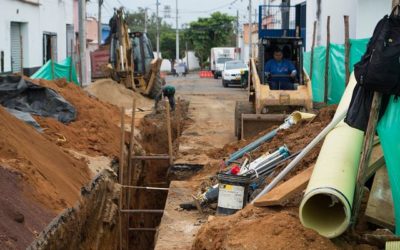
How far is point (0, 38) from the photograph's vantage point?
21000mm

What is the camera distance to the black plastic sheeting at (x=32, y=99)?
43.3 feet

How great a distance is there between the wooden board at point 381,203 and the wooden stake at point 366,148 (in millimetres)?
228

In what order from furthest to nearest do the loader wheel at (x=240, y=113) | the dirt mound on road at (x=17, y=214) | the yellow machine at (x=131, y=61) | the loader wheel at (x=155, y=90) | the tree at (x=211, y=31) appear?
the tree at (x=211, y=31), the loader wheel at (x=155, y=90), the yellow machine at (x=131, y=61), the loader wheel at (x=240, y=113), the dirt mound on road at (x=17, y=214)

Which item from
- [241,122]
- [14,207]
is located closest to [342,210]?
[14,207]

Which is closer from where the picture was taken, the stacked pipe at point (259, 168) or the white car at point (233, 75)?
the stacked pipe at point (259, 168)

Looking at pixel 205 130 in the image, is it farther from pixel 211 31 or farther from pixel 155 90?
pixel 211 31

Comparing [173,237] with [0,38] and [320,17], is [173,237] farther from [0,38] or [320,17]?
[320,17]

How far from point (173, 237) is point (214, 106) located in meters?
17.0

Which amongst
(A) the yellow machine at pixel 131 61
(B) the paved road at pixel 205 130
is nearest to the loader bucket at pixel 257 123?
(B) the paved road at pixel 205 130

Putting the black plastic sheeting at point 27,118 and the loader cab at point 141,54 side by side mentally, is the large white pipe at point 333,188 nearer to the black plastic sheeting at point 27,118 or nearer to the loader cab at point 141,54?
the black plastic sheeting at point 27,118

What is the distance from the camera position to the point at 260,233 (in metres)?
5.54

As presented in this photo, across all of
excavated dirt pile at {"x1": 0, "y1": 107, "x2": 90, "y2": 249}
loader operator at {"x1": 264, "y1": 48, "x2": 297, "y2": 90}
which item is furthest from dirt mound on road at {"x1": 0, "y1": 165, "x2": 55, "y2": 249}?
loader operator at {"x1": 264, "y1": 48, "x2": 297, "y2": 90}

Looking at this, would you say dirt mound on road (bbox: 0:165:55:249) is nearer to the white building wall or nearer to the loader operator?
the loader operator

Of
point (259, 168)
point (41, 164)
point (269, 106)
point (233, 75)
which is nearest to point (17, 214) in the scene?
point (41, 164)
